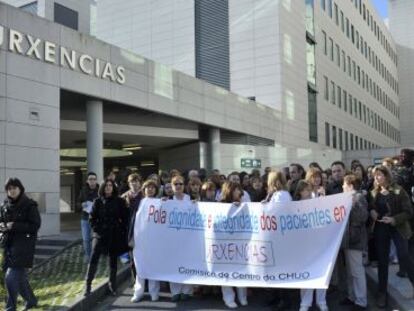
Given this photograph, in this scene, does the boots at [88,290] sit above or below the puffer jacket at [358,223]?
below

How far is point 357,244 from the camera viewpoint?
7059mm

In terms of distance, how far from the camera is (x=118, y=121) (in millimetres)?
21203

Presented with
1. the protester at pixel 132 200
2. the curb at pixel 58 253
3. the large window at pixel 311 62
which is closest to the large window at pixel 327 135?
the large window at pixel 311 62

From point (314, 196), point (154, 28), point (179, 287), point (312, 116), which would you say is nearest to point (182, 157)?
point (154, 28)

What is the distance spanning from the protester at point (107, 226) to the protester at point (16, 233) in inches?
42.2

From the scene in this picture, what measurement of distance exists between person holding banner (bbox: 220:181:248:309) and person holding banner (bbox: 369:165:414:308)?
6.01 feet

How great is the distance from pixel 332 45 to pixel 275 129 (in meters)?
15.3

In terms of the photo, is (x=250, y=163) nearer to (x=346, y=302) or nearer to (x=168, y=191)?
(x=168, y=191)

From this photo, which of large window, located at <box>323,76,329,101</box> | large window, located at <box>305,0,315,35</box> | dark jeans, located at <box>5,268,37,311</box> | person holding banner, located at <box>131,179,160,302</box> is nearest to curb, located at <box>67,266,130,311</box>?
person holding banner, located at <box>131,179,160,302</box>

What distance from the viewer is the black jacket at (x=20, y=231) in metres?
7.16

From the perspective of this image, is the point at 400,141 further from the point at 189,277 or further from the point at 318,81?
the point at 189,277

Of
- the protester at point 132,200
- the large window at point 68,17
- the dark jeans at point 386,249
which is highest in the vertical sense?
the large window at point 68,17

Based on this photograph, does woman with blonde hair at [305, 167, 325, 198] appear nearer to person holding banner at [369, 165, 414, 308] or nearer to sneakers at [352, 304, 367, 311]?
person holding banner at [369, 165, 414, 308]

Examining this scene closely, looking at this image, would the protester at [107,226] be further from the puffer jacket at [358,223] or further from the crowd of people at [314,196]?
the puffer jacket at [358,223]
